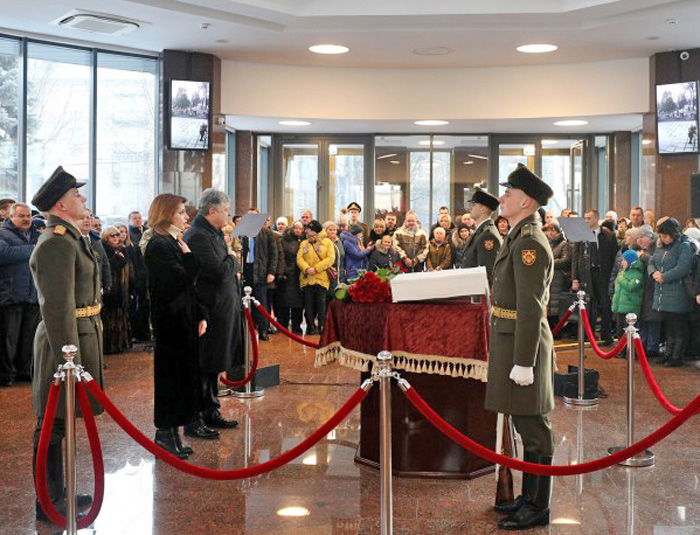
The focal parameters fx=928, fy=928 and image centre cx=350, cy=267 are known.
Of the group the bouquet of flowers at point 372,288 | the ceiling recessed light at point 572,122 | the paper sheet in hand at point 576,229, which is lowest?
the bouquet of flowers at point 372,288

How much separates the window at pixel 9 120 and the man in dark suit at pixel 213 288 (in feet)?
21.7

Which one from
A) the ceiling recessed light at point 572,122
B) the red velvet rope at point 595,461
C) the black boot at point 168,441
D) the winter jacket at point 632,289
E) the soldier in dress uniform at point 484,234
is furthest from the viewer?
the ceiling recessed light at point 572,122

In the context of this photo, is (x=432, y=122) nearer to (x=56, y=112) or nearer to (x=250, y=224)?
(x=56, y=112)

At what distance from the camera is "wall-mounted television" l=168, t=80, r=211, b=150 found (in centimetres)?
1406

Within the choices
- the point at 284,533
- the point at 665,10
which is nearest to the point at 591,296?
the point at 665,10

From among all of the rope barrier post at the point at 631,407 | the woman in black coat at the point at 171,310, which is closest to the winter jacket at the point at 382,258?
the rope barrier post at the point at 631,407

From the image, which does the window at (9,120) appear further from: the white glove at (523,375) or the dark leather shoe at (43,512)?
the white glove at (523,375)

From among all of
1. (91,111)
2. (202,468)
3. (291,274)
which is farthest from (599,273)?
(202,468)

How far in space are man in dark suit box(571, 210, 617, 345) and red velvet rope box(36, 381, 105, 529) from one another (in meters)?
8.17

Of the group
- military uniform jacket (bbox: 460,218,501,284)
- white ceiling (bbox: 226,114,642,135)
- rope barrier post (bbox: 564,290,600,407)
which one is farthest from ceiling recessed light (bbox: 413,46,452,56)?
military uniform jacket (bbox: 460,218,501,284)

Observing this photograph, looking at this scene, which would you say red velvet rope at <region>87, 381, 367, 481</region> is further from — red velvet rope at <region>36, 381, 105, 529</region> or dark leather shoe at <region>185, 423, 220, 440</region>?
dark leather shoe at <region>185, 423, 220, 440</region>

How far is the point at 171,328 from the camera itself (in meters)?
6.00

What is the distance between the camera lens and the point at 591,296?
11.8 m

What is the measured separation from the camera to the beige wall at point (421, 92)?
49.3ft
